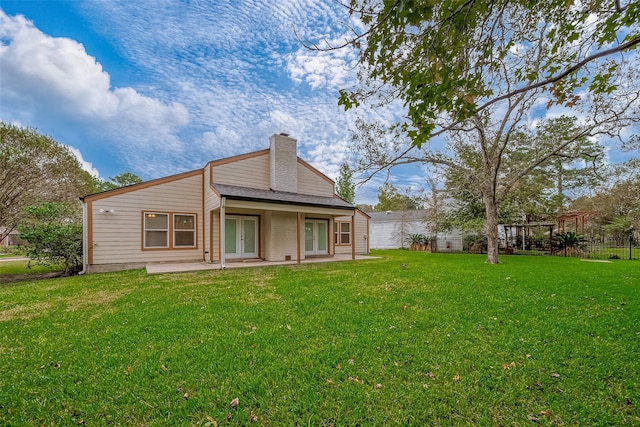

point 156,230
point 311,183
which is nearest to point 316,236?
point 311,183

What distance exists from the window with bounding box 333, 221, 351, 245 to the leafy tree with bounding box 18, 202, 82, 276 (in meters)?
12.0

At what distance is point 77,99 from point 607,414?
16.6 metres

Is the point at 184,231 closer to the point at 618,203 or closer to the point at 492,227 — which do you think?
the point at 492,227

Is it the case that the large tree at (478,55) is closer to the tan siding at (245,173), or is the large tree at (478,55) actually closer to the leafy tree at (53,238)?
the tan siding at (245,173)

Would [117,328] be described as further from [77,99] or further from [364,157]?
[77,99]

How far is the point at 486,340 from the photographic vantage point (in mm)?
3703

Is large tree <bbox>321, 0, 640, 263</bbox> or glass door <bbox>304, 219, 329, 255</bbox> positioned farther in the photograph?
glass door <bbox>304, 219, 329, 255</bbox>

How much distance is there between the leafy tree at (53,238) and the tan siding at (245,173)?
530 cm

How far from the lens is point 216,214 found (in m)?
11.8

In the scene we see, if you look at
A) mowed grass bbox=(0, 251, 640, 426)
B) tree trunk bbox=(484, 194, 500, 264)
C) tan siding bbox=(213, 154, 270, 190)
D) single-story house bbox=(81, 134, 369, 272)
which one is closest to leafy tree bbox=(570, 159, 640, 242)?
tree trunk bbox=(484, 194, 500, 264)

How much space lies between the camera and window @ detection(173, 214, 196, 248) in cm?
1172

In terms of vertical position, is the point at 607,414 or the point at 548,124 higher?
the point at 548,124

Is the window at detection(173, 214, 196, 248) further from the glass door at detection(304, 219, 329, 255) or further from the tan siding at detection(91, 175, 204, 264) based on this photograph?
the glass door at detection(304, 219, 329, 255)

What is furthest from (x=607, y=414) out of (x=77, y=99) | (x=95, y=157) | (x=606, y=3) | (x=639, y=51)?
(x=95, y=157)
